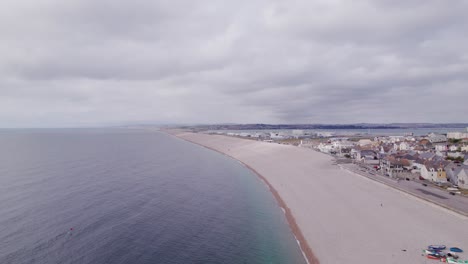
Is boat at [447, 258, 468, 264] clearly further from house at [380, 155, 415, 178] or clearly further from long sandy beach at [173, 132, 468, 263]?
house at [380, 155, 415, 178]

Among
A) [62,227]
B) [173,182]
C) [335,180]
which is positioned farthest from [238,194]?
[62,227]

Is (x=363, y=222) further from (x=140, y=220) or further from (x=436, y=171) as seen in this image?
(x=436, y=171)

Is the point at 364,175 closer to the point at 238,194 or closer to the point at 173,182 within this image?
the point at 238,194

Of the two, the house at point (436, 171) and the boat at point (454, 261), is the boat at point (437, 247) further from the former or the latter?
the house at point (436, 171)

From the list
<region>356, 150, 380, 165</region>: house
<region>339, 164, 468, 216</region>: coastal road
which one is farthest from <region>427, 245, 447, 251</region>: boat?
<region>356, 150, 380, 165</region>: house

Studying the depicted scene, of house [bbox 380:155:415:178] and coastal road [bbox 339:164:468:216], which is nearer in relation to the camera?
coastal road [bbox 339:164:468:216]
